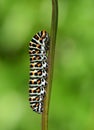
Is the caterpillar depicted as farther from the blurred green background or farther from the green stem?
the blurred green background

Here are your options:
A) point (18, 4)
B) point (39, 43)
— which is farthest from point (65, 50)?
point (39, 43)

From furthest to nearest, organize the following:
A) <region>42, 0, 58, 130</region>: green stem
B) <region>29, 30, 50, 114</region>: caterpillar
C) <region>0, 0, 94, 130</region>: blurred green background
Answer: <region>0, 0, 94, 130</region>: blurred green background < <region>29, 30, 50, 114</region>: caterpillar < <region>42, 0, 58, 130</region>: green stem

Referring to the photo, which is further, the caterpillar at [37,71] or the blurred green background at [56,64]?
the blurred green background at [56,64]

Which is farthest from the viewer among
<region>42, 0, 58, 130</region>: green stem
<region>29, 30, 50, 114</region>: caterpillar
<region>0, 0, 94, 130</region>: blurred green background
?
<region>0, 0, 94, 130</region>: blurred green background

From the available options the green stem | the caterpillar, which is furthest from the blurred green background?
the green stem

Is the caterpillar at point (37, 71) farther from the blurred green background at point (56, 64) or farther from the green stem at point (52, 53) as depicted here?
the blurred green background at point (56, 64)

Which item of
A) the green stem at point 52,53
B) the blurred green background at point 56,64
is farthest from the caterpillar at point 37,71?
the blurred green background at point 56,64

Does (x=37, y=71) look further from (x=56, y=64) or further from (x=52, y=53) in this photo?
(x=56, y=64)

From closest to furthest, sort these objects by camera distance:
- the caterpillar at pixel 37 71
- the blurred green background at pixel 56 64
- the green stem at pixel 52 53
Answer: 1. the green stem at pixel 52 53
2. the caterpillar at pixel 37 71
3. the blurred green background at pixel 56 64
